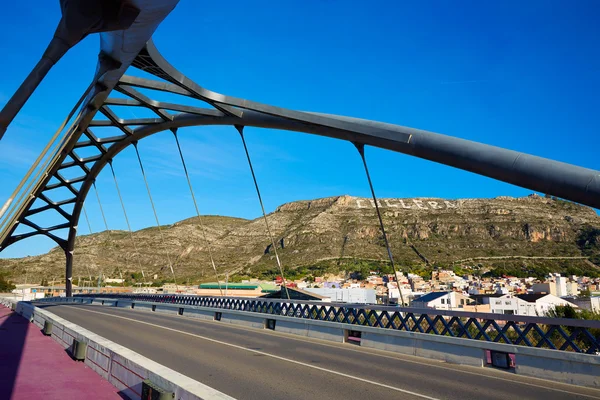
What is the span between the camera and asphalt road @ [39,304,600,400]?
8531 mm

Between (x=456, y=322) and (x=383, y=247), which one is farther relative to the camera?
(x=383, y=247)

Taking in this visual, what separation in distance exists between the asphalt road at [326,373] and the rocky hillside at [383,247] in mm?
92639

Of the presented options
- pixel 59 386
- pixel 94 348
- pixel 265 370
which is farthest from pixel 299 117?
pixel 59 386

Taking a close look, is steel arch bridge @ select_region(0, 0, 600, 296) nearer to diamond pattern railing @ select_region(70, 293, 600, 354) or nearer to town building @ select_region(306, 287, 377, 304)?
diamond pattern railing @ select_region(70, 293, 600, 354)

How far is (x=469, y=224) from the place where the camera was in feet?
395

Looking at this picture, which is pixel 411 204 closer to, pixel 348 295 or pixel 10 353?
pixel 348 295

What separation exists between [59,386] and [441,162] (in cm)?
1151

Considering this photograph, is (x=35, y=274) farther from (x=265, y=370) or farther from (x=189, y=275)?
(x=265, y=370)

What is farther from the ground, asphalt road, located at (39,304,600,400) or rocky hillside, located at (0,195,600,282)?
rocky hillside, located at (0,195,600,282)

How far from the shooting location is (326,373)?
34.3ft

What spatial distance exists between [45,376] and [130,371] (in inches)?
109

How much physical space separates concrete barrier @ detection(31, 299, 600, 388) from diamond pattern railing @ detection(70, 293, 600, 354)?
0.47m

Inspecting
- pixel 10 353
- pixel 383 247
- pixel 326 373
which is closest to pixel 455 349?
pixel 326 373

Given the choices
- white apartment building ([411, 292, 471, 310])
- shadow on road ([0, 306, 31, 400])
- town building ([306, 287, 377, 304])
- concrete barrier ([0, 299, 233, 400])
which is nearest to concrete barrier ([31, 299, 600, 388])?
concrete barrier ([0, 299, 233, 400])
